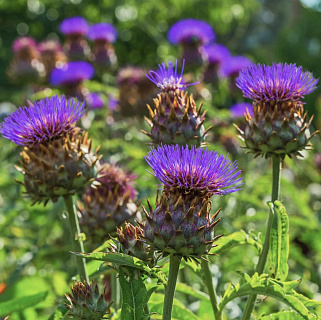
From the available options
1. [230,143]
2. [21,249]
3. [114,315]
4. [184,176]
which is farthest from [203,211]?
Result: [230,143]

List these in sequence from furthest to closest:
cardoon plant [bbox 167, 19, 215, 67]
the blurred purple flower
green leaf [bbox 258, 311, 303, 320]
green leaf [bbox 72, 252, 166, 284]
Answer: the blurred purple flower → cardoon plant [bbox 167, 19, 215, 67] → green leaf [bbox 258, 311, 303, 320] → green leaf [bbox 72, 252, 166, 284]

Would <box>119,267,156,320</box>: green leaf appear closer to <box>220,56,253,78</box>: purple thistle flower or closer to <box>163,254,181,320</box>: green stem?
<box>163,254,181,320</box>: green stem

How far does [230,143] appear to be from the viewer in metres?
3.93

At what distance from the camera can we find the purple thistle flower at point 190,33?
13.0 feet

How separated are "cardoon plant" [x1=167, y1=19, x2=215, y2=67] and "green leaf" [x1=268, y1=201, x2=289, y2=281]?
8.37 ft

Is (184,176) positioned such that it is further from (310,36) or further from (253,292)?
(310,36)

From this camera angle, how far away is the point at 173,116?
1.80 metres

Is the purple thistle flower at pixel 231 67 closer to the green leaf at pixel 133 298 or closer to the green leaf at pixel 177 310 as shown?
the green leaf at pixel 177 310

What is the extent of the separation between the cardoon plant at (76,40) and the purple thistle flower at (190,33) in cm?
72

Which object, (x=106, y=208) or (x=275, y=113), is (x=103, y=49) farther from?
(x=275, y=113)

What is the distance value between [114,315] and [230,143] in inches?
96.9

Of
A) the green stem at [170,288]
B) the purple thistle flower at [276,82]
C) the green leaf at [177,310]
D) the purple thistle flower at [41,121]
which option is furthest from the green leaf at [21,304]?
the purple thistle flower at [276,82]

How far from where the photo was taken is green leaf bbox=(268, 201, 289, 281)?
151 centimetres

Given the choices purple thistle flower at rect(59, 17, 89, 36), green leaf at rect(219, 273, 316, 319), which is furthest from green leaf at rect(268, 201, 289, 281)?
purple thistle flower at rect(59, 17, 89, 36)
